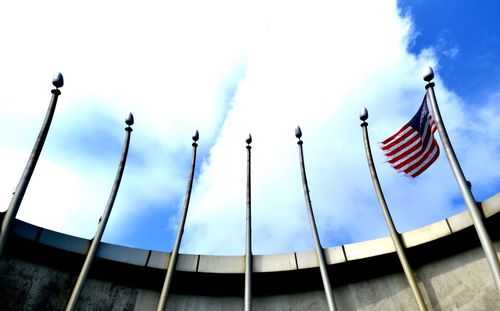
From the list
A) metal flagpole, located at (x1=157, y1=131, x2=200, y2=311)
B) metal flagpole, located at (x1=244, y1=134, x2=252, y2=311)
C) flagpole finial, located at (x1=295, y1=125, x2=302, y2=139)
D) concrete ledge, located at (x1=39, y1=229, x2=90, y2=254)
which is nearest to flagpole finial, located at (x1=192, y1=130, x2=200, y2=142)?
metal flagpole, located at (x1=157, y1=131, x2=200, y2=311)

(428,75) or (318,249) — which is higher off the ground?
(428,75)

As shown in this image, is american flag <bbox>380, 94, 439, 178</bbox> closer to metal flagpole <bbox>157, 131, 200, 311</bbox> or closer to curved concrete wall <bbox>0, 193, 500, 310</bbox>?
curved concrete wall <bbox>0, 193, 500, 310</bbox>

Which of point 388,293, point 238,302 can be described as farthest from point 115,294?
point 388,293

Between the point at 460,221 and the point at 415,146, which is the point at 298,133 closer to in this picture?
the point at 415,146

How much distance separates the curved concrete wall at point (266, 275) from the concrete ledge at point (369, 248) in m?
0.02

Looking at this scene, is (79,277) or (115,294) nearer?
(79,277)

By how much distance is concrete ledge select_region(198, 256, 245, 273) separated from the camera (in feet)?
34.7

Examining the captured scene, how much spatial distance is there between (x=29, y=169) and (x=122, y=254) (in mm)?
2818

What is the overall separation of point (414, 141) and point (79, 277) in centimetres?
804

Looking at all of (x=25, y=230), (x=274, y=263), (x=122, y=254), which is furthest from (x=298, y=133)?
(x=25, y=230)

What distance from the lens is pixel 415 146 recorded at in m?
10.2

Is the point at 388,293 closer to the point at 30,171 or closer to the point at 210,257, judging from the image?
the point at 210,257

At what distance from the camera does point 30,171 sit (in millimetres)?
9422

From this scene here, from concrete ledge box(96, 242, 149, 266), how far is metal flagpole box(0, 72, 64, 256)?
2069 millimetres
